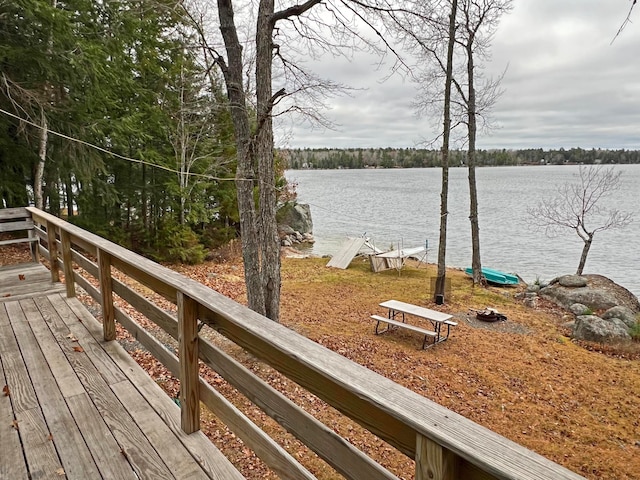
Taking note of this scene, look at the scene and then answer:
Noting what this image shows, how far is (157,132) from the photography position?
12.6 m

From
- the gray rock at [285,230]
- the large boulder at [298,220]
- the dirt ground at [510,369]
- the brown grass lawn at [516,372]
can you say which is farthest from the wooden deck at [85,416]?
the large boulder at [298,220]

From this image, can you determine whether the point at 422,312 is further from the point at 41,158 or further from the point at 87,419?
the point at 41,158

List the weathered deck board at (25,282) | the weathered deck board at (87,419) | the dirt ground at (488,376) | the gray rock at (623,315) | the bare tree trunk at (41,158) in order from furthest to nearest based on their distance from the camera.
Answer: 1. the gray rock at (623,315)
2. the bare tree trunk at (41,158)
3. the weathered deck board at (25,282)
4. the dirt ground at (488,376)
5. the weathered deck board at (87,419)

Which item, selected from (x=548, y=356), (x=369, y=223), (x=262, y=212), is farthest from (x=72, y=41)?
(x=369, y=223)

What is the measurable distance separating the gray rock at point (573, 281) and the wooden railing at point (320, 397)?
1331 cm

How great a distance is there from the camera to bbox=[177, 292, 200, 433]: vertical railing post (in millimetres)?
1985

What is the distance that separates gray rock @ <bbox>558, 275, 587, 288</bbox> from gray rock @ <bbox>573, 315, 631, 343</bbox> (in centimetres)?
315

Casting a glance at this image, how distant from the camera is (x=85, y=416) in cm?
229

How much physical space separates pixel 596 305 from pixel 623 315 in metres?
1.40

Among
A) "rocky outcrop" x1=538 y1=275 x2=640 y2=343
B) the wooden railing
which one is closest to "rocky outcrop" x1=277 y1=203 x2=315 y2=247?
"rocky outcrop" x1=538 y1=275 x2=640 y2=343

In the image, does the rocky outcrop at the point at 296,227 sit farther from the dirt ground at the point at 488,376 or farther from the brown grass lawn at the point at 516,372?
the brown grass lawn at the point at 516,372

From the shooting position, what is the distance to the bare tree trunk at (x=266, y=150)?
6.46 meters

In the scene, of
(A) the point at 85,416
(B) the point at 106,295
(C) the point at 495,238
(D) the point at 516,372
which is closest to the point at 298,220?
(C) the point at 495,238

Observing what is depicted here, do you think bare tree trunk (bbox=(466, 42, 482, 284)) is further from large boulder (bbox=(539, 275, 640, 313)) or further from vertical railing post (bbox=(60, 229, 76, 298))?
vertical railing post (bbox=(60, 229, 76, 298))
